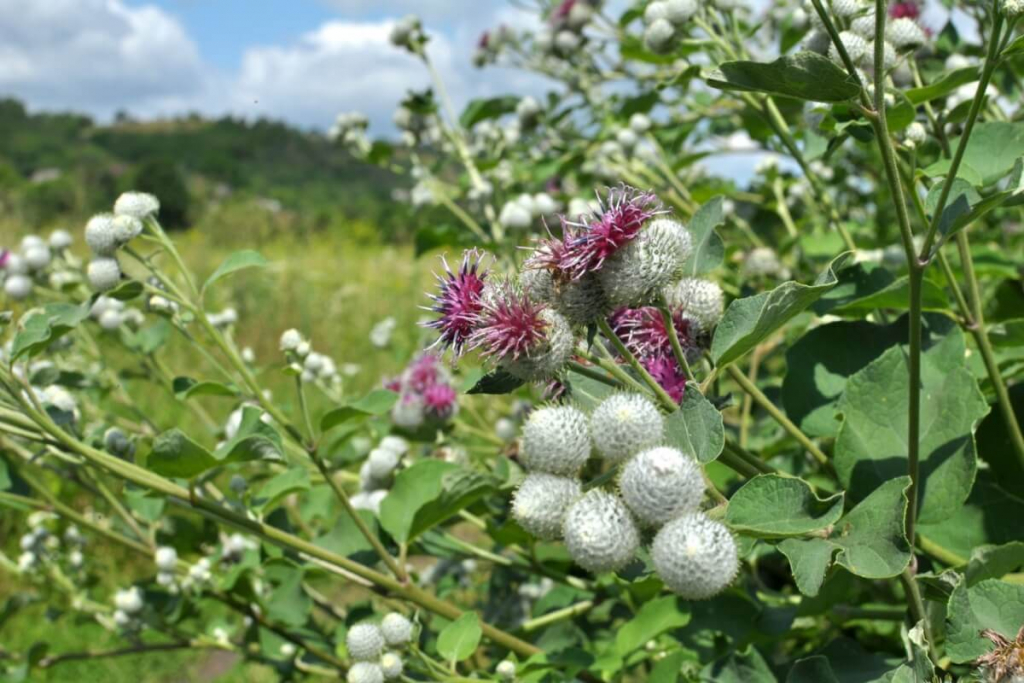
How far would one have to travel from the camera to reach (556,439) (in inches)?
56.6

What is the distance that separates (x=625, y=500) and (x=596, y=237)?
0.41 metres

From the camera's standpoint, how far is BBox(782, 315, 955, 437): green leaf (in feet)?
6.37

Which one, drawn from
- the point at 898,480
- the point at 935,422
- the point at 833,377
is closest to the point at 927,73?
the point at 833,377

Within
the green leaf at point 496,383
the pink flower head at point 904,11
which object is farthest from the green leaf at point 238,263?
the pink flower head at point 904,11

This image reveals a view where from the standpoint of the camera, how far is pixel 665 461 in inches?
50.4

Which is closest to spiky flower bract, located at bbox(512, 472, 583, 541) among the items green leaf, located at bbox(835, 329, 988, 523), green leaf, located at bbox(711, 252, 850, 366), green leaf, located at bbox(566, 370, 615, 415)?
green leaf, located at bbox(566, 370, 615, 415)

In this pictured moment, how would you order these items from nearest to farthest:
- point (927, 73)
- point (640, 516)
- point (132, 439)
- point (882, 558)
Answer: point (882, 558), point (640, 516), point (132, 439), point (927, 73)

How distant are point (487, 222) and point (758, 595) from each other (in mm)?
1942

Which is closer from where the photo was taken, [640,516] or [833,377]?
[640,516]

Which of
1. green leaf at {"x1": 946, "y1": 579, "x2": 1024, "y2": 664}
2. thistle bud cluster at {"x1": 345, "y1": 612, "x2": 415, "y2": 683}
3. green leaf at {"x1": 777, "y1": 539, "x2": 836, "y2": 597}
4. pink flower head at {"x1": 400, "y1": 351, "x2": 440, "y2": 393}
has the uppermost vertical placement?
green leaf at {"x1": 777, "y1": 539, "x2": 836, "y2": 597}

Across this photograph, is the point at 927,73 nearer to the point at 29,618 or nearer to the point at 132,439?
the point at 132,439

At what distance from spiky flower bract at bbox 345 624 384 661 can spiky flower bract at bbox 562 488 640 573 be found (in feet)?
2.07

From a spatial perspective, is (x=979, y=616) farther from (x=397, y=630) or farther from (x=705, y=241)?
(x=397, y=630)

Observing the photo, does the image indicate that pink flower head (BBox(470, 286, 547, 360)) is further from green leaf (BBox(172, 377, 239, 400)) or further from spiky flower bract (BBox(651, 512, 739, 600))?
green leaf (BBox(172, 377, 239, 400))
